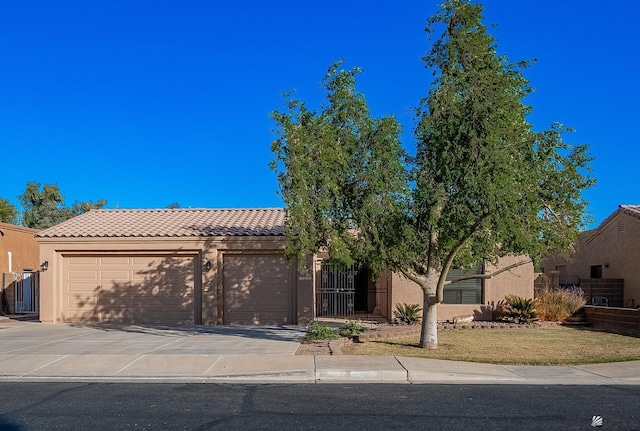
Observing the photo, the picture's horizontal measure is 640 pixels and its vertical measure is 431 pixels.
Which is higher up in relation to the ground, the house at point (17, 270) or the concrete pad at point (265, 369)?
the house at point (17, 270)

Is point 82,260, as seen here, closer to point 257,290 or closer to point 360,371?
point 257,290

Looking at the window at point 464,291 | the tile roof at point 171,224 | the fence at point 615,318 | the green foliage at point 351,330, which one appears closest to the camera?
the green foliage at point 351,330

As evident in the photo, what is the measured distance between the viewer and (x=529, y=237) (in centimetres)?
1276

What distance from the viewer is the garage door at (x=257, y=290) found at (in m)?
20.3

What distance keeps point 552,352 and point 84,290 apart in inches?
577

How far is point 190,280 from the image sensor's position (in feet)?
67.4

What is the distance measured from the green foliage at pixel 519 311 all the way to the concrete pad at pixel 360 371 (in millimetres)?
9239

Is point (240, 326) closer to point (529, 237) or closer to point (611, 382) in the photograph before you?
point (529, 237)

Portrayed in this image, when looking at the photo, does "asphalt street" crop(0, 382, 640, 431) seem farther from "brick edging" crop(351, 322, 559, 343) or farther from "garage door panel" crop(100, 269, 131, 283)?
"garage door panel" crop(100, 269, 131, 283)

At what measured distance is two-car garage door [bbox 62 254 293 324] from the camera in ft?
66.8

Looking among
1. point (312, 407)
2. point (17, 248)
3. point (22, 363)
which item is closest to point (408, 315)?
point (22, 363)

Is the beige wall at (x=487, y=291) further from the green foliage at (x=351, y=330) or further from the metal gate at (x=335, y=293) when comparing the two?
the green foliage at (x=351, y=330)

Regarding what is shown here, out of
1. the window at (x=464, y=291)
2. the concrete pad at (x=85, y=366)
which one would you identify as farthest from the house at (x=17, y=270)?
the window at (x=464, y=291)

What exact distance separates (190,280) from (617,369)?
12998mm
